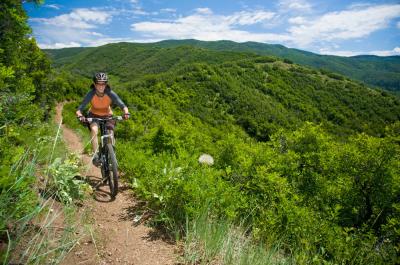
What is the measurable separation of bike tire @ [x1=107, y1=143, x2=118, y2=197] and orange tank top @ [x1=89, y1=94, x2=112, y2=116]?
90 centimetres

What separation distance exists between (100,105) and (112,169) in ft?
4.67

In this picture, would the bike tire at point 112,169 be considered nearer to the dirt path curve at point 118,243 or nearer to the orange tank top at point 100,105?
the dirt path curve at point 118,243

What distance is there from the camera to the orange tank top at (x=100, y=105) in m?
5.88

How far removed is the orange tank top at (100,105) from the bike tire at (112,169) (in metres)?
0.90

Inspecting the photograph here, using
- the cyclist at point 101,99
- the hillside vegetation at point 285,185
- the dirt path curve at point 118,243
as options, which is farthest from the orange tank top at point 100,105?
the dirt path curve at point 118,243

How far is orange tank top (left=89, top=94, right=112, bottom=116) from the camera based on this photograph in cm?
588

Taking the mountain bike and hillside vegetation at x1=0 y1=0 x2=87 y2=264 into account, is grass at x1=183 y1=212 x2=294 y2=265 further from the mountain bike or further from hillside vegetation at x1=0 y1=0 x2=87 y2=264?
the mountain bike

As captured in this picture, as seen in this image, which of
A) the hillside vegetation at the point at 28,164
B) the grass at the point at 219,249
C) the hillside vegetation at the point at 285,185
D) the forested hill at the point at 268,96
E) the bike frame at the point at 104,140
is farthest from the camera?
the forested hill at the point at 268,96

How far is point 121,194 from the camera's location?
602cm

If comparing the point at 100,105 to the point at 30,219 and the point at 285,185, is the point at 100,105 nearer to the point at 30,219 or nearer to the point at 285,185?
the point at 30,219

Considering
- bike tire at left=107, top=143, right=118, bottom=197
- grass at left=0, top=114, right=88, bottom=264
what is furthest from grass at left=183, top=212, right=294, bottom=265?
bike tire at left=107, top=143, right=118, bottom=197

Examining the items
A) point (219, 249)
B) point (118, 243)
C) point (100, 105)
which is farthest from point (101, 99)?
point (219, 249)

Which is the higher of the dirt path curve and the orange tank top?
the orange tank top

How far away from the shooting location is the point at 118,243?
3900 millimetres
